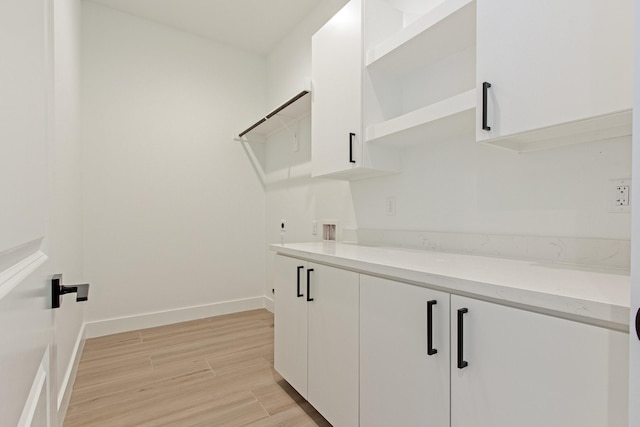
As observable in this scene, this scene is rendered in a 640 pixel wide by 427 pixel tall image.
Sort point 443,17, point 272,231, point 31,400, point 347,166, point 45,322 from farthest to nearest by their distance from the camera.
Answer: point 272,231 < point 347,166 < point 443,17 < point 45,322 < point 31,400

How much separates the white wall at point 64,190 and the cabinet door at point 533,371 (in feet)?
5.44

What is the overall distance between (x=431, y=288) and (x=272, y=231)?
8.67 ft

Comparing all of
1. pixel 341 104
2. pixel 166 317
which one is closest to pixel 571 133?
pixel 341 104

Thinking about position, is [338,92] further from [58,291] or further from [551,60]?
[58,291]

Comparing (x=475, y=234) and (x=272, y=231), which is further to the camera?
(x=272, y=231)

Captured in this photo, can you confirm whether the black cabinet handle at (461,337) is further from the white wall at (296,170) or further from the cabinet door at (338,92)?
the white wall at (296,170)

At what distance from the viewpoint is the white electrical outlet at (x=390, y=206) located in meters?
2.01

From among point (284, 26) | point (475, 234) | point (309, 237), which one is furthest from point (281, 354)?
point (284, 26)

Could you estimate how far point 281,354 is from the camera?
1.98m

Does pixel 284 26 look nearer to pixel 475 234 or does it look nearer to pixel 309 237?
pixel 309 237

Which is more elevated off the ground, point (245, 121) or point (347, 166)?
point (245, 121)

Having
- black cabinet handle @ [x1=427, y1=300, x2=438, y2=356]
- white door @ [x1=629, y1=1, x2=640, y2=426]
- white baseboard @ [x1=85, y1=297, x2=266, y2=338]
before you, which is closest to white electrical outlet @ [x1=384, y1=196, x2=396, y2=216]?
black cabinet handle @ [x1=427, y1=300, x2=438, y2=356]

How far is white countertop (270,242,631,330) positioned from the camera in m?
0.72

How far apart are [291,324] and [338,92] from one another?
1452 millimetres
